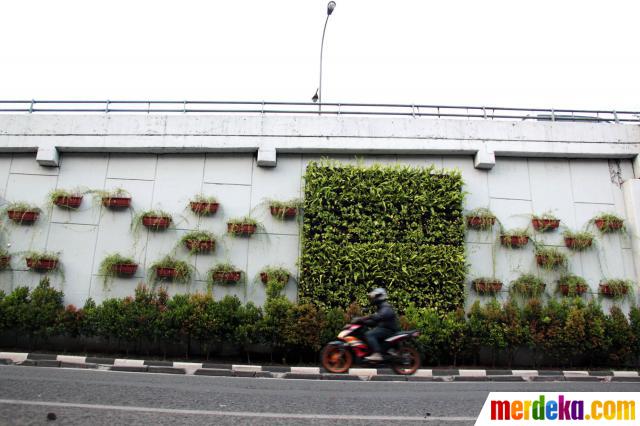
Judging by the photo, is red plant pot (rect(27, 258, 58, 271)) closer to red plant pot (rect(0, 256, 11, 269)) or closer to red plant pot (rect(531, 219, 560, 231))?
red plant pot (rect(0, 256, 11, 269))

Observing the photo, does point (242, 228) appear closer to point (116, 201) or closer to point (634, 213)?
point (116, 201)

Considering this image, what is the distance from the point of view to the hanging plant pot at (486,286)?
40.3 ft

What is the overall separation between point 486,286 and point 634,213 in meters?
5.10

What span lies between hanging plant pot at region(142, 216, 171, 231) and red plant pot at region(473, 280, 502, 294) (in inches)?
343

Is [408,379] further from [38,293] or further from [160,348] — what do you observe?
[38,293]

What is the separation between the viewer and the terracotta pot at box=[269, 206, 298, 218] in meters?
12.5

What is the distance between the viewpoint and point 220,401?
18.7 feet

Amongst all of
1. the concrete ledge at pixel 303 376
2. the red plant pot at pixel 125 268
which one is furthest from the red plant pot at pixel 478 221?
the red plant pot at pixel 125 268

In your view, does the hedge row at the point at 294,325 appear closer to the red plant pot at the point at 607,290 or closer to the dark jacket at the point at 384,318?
the red plant pot at the point at 607,290

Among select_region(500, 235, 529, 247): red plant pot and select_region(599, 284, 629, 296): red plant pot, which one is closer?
select_region(599, 284, 629, 296): red plant pot

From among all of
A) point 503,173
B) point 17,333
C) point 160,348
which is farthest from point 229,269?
point 503,173

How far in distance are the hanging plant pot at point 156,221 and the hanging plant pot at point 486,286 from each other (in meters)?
8.68

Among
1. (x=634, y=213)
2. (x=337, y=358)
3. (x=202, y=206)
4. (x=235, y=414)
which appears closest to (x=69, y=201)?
(x=202, y=206)

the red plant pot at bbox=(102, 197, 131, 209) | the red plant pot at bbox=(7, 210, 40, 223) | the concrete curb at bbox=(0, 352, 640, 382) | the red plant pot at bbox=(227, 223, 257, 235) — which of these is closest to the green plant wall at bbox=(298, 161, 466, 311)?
the red plant pot at bbox=(227, 223, 257, 235)
